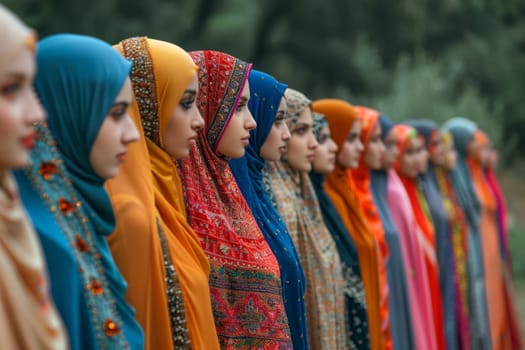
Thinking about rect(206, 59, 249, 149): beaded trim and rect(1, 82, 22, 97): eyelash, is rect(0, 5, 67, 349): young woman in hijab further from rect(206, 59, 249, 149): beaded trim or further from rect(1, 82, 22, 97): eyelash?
rect(206, 59, 249, 149): beaded trim

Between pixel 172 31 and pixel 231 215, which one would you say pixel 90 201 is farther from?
pixel 172 31

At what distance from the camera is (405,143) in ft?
26.9

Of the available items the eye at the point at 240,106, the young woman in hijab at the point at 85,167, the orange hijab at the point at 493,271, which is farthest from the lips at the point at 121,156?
the orange hijab at the point at 493,271

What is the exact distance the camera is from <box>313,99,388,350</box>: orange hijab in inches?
251

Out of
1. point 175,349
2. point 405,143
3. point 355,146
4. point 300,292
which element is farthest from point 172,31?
point 175,349

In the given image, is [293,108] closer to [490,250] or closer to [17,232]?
[17,232]

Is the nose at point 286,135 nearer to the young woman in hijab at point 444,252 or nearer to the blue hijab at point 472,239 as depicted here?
the young woman in hijab at point 444,252

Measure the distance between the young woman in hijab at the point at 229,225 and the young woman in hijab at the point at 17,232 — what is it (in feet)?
5.47

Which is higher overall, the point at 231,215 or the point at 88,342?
the point at 231,215

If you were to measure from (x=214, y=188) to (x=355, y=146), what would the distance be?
2215mm

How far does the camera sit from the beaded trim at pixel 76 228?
301cm

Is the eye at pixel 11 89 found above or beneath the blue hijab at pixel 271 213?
beneath

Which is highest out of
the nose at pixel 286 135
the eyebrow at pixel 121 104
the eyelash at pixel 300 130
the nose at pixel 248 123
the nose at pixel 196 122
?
the eyelash at pixel 300 130

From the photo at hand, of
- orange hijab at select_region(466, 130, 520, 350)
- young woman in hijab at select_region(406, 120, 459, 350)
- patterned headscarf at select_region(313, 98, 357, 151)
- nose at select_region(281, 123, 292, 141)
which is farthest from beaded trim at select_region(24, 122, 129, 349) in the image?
orange hijab at select_region(466, 130, 520, 350)
